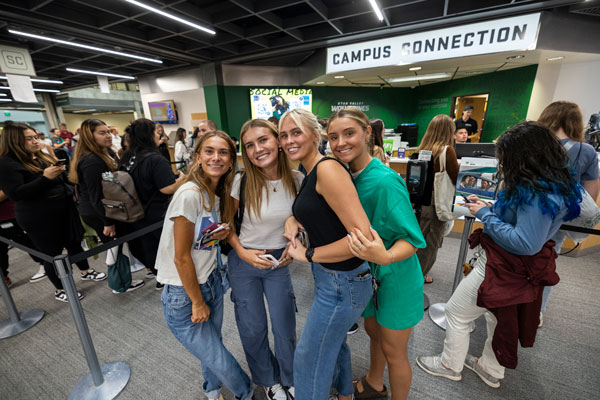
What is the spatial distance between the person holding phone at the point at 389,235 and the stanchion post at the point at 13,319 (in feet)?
10.1

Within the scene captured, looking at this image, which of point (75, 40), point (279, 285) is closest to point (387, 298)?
point (279, 285)

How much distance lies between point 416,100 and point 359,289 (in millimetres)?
10022

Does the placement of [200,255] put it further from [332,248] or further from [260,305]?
[332,248]

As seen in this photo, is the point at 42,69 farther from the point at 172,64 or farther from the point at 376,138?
the point at 376,138

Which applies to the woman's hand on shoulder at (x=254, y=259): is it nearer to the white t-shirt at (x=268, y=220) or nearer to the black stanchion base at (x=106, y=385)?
the white t-shirt at (x=268, y=220)

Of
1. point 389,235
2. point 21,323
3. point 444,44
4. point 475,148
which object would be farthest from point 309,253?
point 444,44

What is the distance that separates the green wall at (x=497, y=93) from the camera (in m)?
5.71

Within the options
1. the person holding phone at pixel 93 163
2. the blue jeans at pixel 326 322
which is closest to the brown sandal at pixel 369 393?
the blue jeans at pixel 326 322

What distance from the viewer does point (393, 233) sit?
1.10 m

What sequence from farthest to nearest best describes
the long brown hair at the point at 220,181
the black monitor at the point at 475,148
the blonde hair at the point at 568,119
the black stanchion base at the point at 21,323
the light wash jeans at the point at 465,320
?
the black monitor at the point at 475,148, the black stanchion base at the point at 21,323, the blonde hair at the point at 568,119, the light wash jeans at the point at 465,320, the long brown hair at the point at 220,181

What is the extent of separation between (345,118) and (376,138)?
4.74 ft

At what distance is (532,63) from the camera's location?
17.5ft

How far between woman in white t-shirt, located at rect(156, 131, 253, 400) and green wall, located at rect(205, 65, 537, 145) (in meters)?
7.23

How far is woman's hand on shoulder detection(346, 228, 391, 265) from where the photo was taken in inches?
34.7
